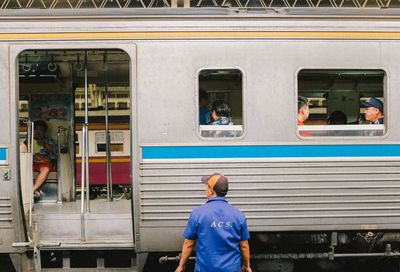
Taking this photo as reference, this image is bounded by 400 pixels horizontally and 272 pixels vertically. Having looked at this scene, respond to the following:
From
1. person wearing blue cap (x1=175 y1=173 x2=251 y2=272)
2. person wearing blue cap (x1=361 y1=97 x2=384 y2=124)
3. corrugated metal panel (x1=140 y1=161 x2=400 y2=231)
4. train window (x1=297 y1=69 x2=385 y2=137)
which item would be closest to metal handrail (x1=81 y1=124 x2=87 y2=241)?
corrugated metal panel (x1=140 y1=161 x2=400 y2=231)

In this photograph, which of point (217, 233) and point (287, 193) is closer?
point (217, 233)

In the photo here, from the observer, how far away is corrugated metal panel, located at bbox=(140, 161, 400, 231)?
688 centimetres

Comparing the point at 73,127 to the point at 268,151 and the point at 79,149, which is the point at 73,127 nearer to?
the point at 79,149

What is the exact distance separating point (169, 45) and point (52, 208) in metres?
2.64

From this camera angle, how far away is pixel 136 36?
22.9 feet

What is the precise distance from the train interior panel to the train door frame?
0.46 m

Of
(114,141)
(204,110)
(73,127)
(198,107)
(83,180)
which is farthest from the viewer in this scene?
(114,141)

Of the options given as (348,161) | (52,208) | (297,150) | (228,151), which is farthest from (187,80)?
(52,208)

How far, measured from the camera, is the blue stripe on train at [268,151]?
6895 mm

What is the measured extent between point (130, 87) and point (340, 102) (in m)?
2.46

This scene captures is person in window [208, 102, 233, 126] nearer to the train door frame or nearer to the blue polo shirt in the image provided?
the train door frame

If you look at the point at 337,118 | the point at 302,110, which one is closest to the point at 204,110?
the point at 302,110

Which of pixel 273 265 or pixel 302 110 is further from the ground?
pixel 302 110

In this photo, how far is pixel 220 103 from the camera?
281 inches
